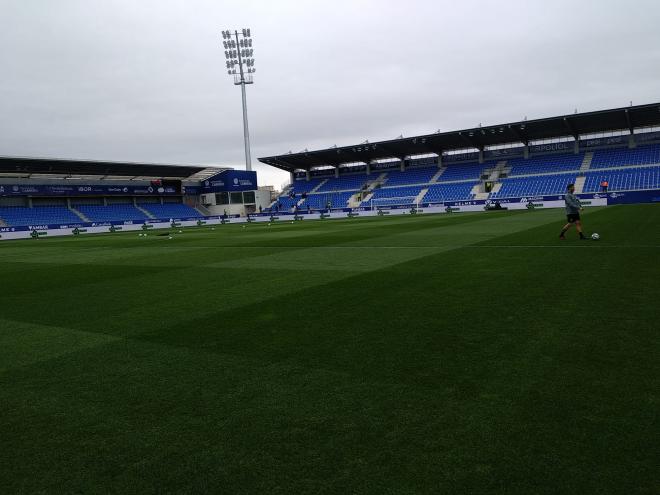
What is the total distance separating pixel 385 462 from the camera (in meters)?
3.08

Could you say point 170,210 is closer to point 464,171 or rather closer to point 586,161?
point 464,171

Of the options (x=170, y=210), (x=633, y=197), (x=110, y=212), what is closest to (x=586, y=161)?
(x=633, y=197)

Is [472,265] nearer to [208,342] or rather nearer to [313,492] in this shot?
[208,342]

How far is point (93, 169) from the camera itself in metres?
64.9

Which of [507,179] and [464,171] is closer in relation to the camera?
[507,179]

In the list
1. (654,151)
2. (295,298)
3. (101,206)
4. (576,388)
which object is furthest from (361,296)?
(101,206)

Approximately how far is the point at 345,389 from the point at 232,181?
78.6m

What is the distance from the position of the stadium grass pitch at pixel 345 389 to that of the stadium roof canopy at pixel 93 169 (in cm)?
5846

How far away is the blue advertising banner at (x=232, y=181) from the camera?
263 feet

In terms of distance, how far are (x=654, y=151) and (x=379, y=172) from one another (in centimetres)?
3878

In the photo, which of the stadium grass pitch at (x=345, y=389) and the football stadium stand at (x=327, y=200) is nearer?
the stadium grass pitch at (x=345, y=389)

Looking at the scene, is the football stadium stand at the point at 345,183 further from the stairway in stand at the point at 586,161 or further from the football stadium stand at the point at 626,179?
the football stadium stand at the point at 626,179

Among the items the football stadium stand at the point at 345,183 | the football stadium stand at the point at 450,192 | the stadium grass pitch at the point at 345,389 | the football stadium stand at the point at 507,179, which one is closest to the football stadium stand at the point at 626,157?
the football stadium stand at the point at 507,179

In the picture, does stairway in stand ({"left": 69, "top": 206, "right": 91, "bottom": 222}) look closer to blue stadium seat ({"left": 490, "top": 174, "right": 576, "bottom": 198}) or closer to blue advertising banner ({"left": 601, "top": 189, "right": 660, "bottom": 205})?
blue stadium seat ({"left": 490, "top": 174, "right": 576, "bottom": 198})
